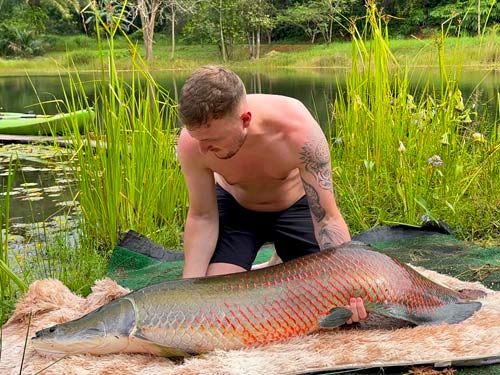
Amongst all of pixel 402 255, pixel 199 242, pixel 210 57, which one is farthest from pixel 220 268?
pixel 210 57

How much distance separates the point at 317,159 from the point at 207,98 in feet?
2.08

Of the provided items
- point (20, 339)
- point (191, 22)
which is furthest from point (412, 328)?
point (191, 22)

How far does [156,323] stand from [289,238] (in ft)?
3.37

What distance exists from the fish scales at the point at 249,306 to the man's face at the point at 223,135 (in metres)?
0.47

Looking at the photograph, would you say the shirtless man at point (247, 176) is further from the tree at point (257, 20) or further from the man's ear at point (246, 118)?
the tree at point (257, 20)

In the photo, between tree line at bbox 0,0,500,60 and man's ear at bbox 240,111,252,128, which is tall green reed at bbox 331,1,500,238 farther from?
tree line at bbox 0,0,500,60

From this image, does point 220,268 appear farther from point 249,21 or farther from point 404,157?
point 249,21

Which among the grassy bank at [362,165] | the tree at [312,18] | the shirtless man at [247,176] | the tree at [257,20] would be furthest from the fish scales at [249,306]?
the tree at [257,20]

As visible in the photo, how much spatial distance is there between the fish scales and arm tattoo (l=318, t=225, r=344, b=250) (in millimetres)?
217

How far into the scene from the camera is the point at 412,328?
2.38 metres

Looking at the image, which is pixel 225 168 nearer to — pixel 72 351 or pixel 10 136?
pixel 72 351

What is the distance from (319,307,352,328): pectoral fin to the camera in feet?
7.41

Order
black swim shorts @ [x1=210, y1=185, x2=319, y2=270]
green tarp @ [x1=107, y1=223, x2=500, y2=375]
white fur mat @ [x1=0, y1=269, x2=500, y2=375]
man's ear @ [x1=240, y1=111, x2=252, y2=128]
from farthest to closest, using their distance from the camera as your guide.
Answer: green tarp @ [x1=107, y1=223, x2=500, y2=375] < black swim shorts @ [x1=210, y1=185, x2=319, y2=270] < man's ear @ [x1=240, y1=111, x2=252, y2=128] < white fur mat @ [x1=0, y1=269, x2=500, y2=375]

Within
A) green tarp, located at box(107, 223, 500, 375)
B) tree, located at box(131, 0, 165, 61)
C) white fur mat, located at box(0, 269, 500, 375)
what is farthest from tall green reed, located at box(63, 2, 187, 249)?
tree, located at box(131, 0, 165, 61)
